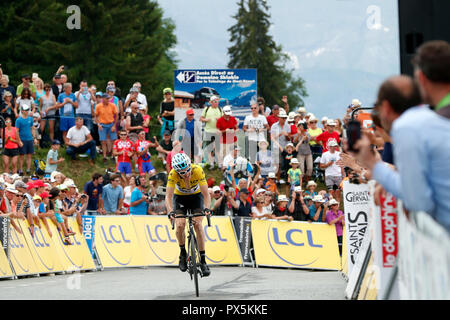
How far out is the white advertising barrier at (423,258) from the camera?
421 cm

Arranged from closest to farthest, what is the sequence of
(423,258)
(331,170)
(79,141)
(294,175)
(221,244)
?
(423,258), (221,244), (294,175), (331,170), (79,141)

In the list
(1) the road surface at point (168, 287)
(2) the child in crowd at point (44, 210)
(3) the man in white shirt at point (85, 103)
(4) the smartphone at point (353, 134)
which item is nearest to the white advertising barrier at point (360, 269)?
(1) the road surface at point (168, 287)

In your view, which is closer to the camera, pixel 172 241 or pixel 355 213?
pixel 355 213

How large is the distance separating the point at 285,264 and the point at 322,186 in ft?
19.8

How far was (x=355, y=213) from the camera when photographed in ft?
38.1

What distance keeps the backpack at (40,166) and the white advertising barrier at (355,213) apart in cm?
1288

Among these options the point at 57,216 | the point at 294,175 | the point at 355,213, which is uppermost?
the point at 355,213

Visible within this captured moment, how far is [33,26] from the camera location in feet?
158

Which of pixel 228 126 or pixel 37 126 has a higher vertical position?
pixel 37 126

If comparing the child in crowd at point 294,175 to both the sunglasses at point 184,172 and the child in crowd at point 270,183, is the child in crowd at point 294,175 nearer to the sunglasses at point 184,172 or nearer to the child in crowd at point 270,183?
the child in crowd at point 270,183

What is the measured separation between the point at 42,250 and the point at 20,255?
80 cm

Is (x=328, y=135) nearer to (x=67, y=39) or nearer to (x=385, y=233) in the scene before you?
(x=385, y=233)

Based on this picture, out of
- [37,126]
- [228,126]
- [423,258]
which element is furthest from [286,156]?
[423,258]

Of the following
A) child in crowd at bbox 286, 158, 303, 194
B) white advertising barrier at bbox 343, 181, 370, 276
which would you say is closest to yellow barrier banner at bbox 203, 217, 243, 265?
child in crowd at bbox 286, 158, 303, 194
